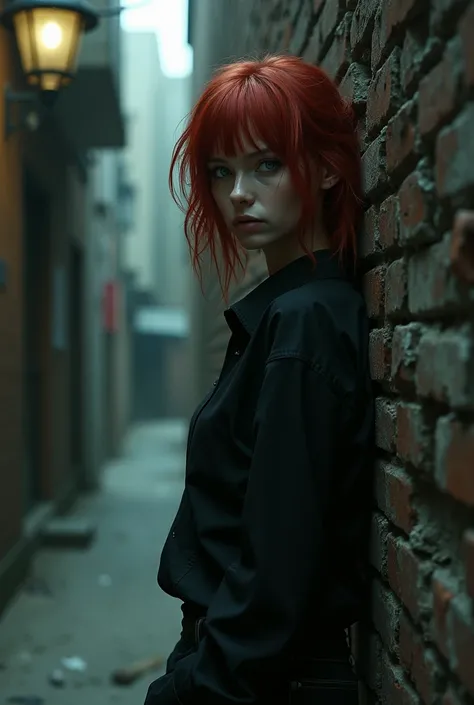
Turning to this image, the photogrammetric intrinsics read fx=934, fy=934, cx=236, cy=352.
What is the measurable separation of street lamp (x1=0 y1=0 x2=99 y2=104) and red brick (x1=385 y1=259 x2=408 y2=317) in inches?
132

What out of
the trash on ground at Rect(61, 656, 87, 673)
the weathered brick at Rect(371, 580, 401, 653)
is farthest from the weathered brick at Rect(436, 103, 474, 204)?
the trash on ground at Rect(61, 656, 87, 673)

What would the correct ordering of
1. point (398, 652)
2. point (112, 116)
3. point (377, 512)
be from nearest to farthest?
point (398, 652) < point (377, 512) < point (112, 116)

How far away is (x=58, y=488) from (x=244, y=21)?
4505 millimetres

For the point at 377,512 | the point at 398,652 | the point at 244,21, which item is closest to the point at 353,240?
the point at 377,512

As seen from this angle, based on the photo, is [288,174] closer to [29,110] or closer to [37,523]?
[29,110]

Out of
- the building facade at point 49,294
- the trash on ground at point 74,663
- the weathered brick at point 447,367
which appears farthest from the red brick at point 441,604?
the building facade at point 49,294

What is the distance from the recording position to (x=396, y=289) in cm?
156

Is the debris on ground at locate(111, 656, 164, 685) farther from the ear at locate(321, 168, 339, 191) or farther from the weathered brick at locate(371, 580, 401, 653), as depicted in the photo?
the ear at locate(321, 168, 339, 191)

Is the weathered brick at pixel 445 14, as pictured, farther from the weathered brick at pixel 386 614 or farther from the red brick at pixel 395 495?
the weathered brick at pixel 386 614

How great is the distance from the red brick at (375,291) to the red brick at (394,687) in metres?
0.62

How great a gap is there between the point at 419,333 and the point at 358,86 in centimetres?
74

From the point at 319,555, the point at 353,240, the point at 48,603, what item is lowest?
the point at 48,603

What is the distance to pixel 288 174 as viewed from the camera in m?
1.74

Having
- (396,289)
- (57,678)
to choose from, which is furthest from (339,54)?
(57,678)
